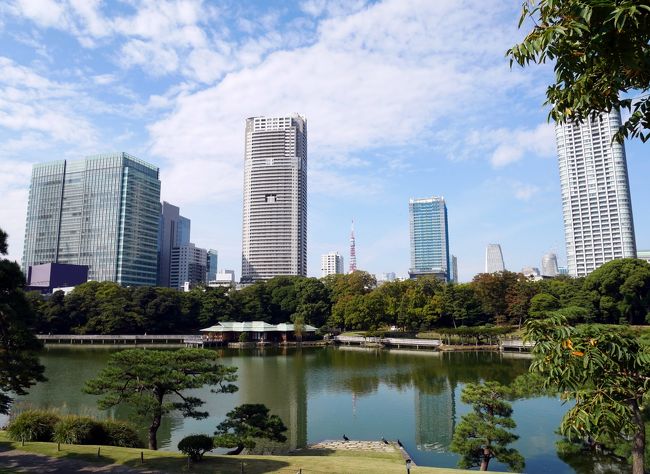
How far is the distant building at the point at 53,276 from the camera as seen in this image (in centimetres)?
8694

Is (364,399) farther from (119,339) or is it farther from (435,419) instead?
(119,339)

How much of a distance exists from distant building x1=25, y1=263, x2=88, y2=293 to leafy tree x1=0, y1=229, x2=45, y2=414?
8626cm

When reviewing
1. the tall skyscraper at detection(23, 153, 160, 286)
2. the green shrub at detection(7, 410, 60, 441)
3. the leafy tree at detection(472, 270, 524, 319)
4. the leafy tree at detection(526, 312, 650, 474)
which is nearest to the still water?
→ the green shrub at detection(7, 410, 60, 441)

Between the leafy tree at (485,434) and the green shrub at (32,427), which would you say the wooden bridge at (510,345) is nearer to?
the leafy tree at (485,434)

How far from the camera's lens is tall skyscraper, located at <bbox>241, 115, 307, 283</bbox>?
5192 inches

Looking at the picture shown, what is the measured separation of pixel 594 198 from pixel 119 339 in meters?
118

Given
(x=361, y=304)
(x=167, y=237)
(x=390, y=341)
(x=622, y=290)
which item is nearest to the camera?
(x=622, y=290)

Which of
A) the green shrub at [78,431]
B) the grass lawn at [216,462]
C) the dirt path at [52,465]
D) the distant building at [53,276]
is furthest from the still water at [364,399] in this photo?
the distant building at [53,276]

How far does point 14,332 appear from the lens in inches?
454

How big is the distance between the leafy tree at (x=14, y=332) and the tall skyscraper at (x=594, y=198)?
415 feet

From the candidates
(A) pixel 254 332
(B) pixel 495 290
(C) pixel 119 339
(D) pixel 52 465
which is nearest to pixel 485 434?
(D) pixel 52 465

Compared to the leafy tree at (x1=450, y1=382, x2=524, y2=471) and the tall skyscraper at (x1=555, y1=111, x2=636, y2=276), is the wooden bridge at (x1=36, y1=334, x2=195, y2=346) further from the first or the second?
the tall skyscraper at (x1=555, y1=111, x2=636, y2=276)

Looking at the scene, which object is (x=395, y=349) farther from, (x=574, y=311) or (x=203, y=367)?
(x=574, y=311)

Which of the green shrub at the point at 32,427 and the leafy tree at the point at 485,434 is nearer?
the leafy tree at the point at 485,434
